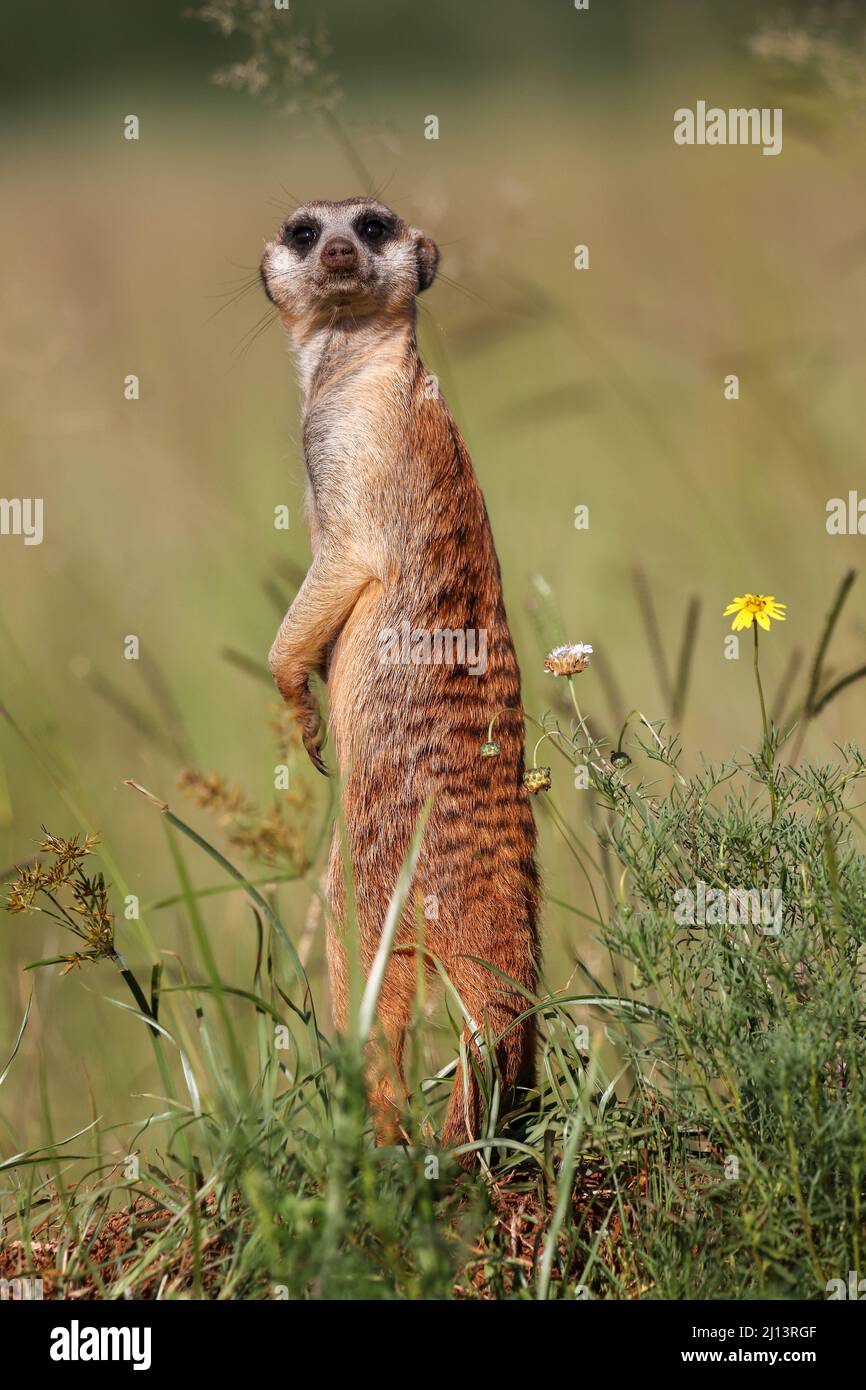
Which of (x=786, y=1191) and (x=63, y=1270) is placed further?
(x=63, y=1270)

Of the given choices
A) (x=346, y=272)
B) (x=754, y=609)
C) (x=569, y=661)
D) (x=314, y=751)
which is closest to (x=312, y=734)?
(x=314, y=751)

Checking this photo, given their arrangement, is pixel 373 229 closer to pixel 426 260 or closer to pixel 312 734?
pixel 426 260

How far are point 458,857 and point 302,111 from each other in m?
2.27

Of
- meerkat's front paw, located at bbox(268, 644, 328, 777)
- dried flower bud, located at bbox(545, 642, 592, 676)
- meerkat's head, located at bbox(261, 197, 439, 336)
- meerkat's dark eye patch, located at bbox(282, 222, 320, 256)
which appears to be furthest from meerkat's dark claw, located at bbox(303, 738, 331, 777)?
meerkat's dark eye patch, located at bbox(282, 222, 320, 256)

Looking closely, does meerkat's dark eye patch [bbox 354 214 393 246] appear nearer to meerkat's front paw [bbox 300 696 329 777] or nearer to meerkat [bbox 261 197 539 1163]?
meerkat [bbox 261 197 539 1163]

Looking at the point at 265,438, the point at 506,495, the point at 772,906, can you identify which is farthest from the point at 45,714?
the point at 265,438

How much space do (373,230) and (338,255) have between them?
1.04 feet

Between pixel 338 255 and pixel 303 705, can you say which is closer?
pixel 338 255

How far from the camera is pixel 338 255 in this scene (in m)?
4.07

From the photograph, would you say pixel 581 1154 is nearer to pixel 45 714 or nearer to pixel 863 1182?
pixel 863 1182

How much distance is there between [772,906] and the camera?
3.04 meters

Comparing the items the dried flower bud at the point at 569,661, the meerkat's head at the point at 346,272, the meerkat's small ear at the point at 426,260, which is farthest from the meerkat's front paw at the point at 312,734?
the meerkat's small ear at the point at 426,260

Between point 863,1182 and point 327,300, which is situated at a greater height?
point 327,300
